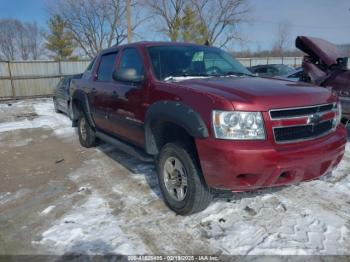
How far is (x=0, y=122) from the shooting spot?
34.0 feet

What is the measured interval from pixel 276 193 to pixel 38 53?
5566 cm

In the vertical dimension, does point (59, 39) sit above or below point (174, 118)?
above

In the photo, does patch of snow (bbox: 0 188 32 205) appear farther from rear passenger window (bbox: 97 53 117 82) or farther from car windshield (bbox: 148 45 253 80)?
car windshield (bbox: 148 45 253 80)

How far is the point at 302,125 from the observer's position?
116 inches

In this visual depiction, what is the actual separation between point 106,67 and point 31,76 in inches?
586

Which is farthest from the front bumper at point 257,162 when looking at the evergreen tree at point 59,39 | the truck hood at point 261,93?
the evergreen tree at point 59,39

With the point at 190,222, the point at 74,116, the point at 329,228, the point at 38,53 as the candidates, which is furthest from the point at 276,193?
the point at 38,53

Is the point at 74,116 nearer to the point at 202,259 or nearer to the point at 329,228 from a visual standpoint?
the point at 202,259

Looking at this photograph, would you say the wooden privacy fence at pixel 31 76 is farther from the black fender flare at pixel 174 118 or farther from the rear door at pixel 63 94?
the black fender flare at pixel 174 118

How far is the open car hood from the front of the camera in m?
5.92

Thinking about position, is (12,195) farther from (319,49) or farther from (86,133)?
(319,49)

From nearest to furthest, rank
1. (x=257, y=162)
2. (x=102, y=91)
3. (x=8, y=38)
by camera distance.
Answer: (x=257, y=162) → (x=102, y=91) → (x=8, y=38)

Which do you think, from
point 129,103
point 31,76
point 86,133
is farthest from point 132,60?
point 31,76

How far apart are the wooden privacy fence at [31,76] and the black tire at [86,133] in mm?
12902
